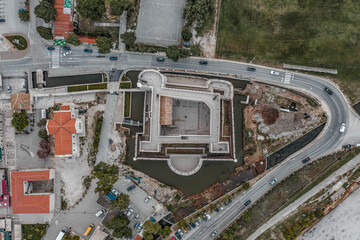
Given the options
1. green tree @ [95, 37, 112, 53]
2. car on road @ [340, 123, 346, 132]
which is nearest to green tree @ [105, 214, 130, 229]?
green tree @ [95, 37, 112, 53]

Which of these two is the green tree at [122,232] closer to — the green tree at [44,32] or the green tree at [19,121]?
the green tree at [19,121]

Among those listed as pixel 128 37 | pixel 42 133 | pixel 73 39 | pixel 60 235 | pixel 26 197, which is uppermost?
pixel 128 37

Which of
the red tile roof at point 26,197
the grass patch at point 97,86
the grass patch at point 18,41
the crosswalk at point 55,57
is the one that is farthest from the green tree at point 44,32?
the red tile roof at point 26,197

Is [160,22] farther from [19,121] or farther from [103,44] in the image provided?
[19,121]

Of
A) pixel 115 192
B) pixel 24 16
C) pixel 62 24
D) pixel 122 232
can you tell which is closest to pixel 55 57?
pixel 62 24

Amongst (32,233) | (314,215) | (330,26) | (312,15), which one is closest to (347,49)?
(330,26)
